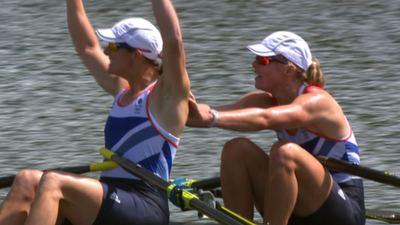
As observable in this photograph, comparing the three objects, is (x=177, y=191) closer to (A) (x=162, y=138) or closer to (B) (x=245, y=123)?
(A) (x=162, y=138)

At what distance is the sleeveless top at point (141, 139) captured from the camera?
308 cm

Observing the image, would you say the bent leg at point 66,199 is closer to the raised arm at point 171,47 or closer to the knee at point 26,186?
the knee at point 26,186

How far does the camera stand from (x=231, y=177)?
11.2 ft

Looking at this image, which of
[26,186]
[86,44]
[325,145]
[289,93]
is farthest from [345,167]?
[86,44]

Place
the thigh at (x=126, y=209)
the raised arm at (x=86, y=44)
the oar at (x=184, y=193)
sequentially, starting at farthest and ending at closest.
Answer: the raised arm at (x=86, y=44) < the thigh at (x=126, y=209) < the oar at (x=184, y=193)

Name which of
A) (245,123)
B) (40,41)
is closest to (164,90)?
(245,123)

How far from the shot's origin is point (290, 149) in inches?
122

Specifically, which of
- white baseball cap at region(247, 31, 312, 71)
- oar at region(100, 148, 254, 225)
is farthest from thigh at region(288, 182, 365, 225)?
white baseball cap at region(247, 31, 312, 71)

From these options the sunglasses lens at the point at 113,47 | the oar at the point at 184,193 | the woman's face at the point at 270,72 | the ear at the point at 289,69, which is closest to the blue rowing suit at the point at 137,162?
the oar at the point at 184,193

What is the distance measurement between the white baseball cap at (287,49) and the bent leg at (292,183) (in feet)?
1.64

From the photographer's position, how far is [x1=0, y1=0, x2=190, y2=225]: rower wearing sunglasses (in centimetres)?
292

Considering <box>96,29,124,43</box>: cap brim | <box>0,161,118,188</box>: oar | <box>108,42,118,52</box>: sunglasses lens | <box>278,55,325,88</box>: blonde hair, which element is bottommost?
<box>0,161,118,188</box>: oar

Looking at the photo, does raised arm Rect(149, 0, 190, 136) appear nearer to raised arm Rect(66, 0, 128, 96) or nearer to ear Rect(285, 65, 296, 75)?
ear Rect(285, 65, 296, 75)

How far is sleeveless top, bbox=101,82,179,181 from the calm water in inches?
48.8
